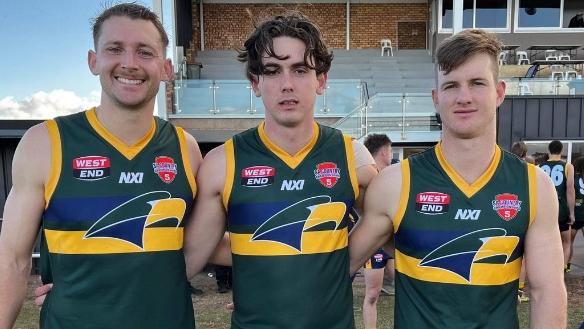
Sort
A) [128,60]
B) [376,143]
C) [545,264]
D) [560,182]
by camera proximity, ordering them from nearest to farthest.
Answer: [545,264], [128,60], [376,143], [560,182]

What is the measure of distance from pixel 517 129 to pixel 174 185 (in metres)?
10.6

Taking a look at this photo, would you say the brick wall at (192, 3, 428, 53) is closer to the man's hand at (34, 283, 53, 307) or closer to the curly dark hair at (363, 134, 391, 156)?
the curly dark hair at (363, 134, 391, 156)

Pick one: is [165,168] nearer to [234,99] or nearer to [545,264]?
[545,264]

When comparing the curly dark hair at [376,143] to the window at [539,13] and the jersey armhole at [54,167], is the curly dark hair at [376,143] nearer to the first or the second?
the jersey armhole at [54,167]

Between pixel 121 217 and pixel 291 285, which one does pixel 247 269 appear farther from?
pixel 121 217

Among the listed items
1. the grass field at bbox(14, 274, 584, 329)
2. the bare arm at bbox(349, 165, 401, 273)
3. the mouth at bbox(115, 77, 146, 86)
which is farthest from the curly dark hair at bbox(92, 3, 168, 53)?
the grass field at bbox(14, 274, 584, 329)

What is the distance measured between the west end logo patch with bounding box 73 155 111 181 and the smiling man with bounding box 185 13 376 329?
1.45 feet

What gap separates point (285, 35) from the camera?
7.66ft

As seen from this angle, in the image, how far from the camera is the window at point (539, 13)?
1877cm

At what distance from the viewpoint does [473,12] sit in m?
18.5

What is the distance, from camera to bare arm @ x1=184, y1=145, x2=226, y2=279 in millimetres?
2309

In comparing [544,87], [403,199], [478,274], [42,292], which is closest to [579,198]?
[544,87]

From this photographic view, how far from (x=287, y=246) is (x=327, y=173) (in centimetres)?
41

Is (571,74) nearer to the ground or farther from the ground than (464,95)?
farther from the ground
